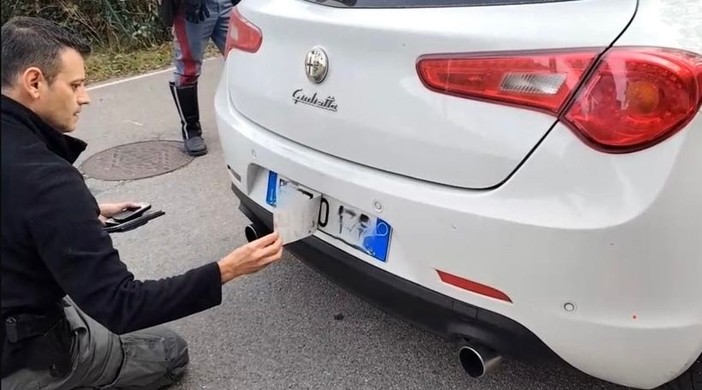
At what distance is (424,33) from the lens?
1783 millimetres

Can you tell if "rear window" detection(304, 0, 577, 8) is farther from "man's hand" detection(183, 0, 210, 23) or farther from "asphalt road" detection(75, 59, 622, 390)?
"man's hand" detection(183, 0, 210, 23)

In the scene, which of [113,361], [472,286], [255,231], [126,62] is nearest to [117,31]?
[126,62]

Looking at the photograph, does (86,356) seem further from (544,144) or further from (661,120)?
(661,120)

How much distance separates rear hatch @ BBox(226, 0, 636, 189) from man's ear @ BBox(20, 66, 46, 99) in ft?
2.41

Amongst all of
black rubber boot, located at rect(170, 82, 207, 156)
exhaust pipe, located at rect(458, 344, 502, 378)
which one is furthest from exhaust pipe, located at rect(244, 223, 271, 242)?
black rubber boot, located at rect(170, 82, 207, 156)

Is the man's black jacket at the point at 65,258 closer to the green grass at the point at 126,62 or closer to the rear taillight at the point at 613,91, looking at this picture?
the rear taillight at the point at 613,91

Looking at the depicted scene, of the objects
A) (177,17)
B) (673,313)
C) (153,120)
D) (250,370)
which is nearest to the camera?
(673,313)

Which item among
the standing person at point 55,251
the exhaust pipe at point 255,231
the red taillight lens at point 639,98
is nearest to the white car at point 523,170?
the red taillight lens at point 639,98

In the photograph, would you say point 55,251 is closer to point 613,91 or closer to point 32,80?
point 32,80

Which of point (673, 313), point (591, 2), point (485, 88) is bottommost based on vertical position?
point (673, 313)

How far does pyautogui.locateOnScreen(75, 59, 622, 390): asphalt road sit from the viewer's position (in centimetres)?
240

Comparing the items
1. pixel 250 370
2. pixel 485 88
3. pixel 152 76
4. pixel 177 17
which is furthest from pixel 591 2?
pixel 152 76

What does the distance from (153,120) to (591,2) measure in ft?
13.9

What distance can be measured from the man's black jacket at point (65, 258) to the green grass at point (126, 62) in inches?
202
